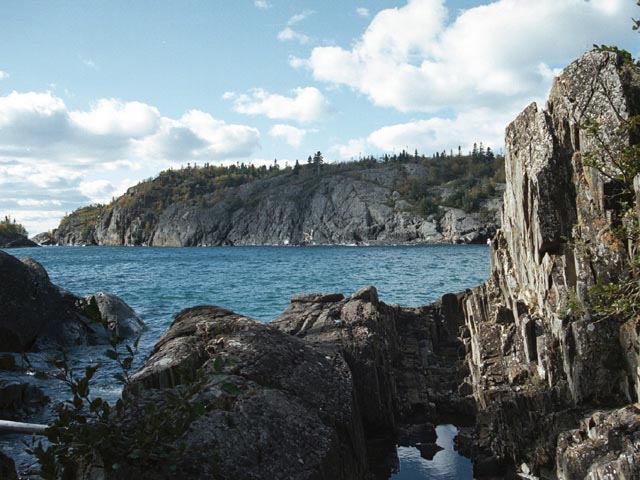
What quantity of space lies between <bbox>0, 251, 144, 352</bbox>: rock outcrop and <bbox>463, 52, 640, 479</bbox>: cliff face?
1154cm

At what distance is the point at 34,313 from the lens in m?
18.3

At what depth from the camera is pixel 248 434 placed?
6250mm

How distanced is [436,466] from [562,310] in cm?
407

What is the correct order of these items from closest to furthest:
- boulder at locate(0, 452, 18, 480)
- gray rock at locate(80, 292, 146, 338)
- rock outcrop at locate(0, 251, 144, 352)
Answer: boulder at locate(0, 452, 18, 480)
rock outcrop at locate(0, 251, 144, 352)
gray rock at locate(80, 292, 146, 338)

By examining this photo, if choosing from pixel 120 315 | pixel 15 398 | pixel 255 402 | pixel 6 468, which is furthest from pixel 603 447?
pixel 120 315

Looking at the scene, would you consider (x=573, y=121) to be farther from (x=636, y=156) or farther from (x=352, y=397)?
(x=352, y=397)

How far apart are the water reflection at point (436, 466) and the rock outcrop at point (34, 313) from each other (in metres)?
9.74

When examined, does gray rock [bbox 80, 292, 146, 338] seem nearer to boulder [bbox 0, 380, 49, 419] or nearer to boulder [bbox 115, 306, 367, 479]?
boulder [bbox 0, 380, 49, 419]

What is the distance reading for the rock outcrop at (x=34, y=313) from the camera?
56.4 ft

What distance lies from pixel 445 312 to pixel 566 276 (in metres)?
8.29

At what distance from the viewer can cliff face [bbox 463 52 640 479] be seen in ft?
30.1

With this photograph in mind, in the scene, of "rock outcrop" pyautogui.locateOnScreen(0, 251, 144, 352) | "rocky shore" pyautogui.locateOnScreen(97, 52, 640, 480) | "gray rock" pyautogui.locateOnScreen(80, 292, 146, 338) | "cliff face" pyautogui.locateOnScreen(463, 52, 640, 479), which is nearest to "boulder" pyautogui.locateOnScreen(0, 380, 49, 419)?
"rock outcrop" pyautogui.locateOnScreen(0, 251, 144, 352)

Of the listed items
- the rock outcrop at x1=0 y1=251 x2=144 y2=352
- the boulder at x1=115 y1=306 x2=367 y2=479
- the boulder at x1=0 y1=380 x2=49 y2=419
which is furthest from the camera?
the rock outcrop at x1=0 y1=251 x2=144 y2=352

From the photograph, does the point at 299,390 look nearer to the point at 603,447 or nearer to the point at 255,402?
the point at 255,402
